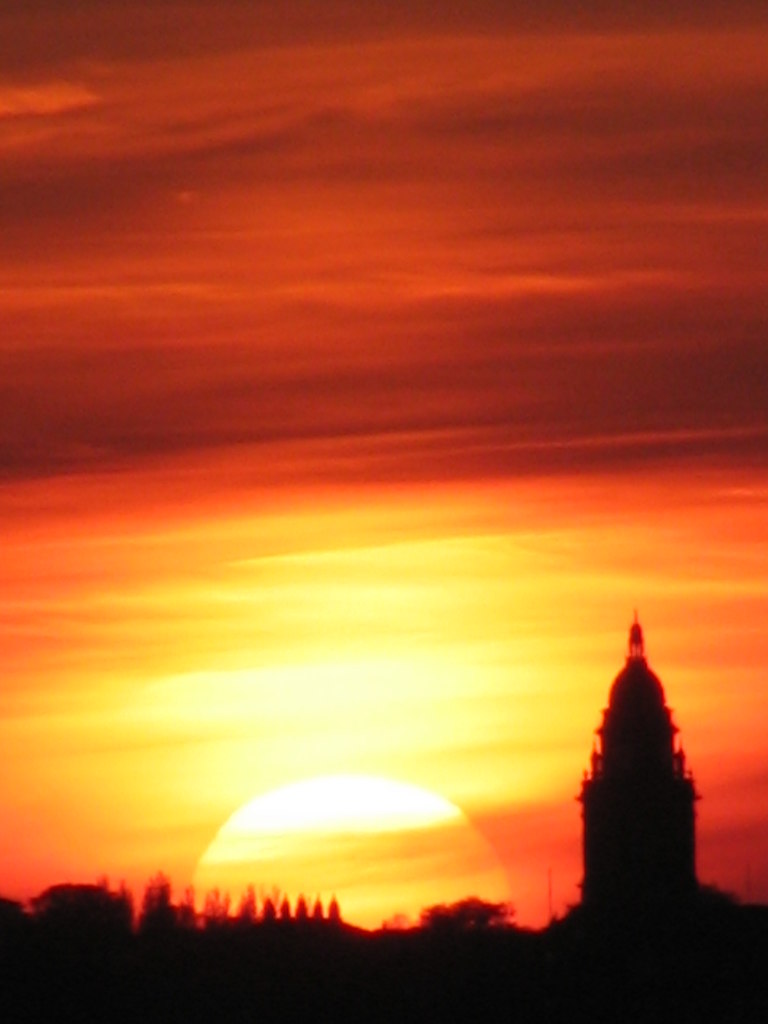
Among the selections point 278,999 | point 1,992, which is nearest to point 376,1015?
point 278,999

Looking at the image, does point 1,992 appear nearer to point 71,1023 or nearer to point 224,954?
point 71,1023

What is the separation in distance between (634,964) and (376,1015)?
28.5 meters

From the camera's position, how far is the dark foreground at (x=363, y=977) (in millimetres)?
154625

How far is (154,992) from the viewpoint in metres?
161

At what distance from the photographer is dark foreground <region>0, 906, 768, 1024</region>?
155m

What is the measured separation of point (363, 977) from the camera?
170000 millimetres

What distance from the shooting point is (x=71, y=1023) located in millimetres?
148250

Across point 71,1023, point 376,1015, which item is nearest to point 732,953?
point 376,1015

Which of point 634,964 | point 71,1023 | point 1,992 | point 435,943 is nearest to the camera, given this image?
point 71,1023

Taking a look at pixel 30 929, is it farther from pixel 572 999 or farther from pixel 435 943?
pixel 572 999

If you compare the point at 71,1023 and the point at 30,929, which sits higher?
the point at 30,929

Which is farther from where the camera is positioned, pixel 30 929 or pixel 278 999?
pixel 30 929

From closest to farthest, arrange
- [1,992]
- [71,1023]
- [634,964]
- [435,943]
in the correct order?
1. [71,1023]
2. [1,992]
3. [634,964]
4. [435,943]

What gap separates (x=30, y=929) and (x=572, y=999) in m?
36.7
